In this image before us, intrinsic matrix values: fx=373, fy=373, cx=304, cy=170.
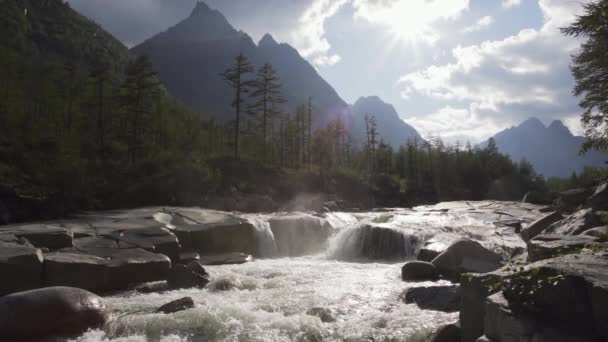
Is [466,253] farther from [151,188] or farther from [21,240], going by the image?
[151,188]

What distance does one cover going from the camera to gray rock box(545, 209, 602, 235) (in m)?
10.5

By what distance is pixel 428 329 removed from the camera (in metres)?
7.60

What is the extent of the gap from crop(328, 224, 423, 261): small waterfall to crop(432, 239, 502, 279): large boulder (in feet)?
15.0

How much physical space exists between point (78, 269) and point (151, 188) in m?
15.7

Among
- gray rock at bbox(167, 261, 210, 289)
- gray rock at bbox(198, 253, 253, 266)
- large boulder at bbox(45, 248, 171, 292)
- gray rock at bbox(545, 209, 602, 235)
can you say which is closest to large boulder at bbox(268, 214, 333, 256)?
gray rock at bbox(198, 253, 253, 266)

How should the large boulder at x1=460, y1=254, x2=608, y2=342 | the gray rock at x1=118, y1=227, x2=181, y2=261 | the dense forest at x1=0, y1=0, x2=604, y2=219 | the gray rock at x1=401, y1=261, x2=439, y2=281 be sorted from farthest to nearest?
1. the dense forest at x1=0, y1=0, x2=604, y2=219
2. the gray rock at x1=118, y1=227, x2=181, y2=261
3. the gray rock at x1=401, y1=261, x2=439, y2=281
4. the large boulder at x1=460, y1=254, x2=608, y2=342

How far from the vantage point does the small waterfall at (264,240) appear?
18502mm

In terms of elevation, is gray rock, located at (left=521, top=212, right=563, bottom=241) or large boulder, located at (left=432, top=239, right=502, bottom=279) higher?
gray rock, located at (left=521, top=212, right=563, bottom=241)

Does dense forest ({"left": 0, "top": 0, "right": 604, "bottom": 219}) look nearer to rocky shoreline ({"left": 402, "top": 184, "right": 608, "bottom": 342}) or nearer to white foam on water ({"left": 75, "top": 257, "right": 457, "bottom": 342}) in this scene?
white foam on water ({"left": 75, "top": 257, "right": 457, "bottom": 342})

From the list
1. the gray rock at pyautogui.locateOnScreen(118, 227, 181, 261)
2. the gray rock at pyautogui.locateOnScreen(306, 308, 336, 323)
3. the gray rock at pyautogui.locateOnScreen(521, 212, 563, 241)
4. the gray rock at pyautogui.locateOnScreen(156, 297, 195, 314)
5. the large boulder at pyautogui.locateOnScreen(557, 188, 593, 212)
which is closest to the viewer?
the gray rock at pyautogui.locateOnScreen(306, 308, 336, 323)

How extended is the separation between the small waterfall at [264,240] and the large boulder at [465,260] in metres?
8.73

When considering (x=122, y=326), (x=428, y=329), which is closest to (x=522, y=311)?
(x=428, y=329)

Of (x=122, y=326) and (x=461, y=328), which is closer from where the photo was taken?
(x=461, y=328)

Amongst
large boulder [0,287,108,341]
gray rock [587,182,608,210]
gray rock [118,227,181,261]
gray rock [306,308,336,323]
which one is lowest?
gray rock [306,308,336,323]
